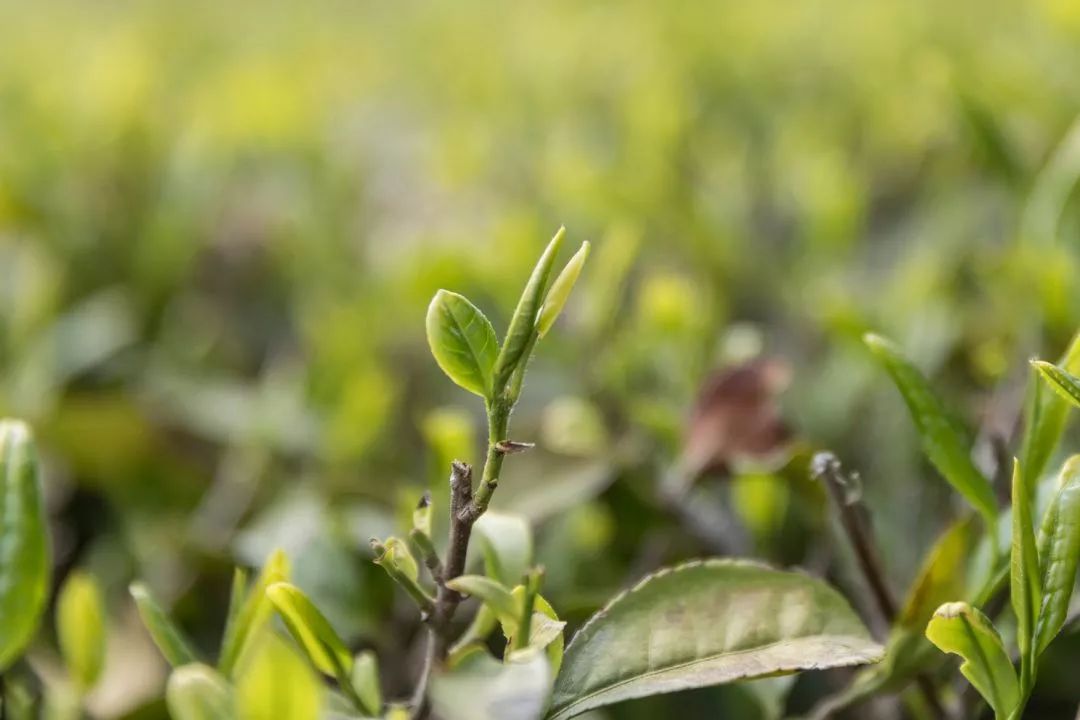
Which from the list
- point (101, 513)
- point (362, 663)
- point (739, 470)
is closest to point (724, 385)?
point (739, 470)

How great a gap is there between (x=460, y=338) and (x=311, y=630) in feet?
0.50

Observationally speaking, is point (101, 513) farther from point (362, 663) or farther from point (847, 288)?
point (847, 288)

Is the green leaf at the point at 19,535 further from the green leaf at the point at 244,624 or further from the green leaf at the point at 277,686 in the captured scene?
the green leaf at the point at 277,686

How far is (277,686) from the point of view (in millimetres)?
368

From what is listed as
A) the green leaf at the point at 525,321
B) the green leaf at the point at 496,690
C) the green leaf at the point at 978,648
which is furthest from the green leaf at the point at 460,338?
the green leaf at the point at 978,648

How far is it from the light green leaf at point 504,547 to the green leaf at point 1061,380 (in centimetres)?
25

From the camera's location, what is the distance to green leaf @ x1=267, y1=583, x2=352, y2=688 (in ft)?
1.55

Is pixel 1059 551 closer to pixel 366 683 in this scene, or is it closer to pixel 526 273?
pixel 366 683

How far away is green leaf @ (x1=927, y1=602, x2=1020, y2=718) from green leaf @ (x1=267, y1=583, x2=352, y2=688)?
26 centimetres

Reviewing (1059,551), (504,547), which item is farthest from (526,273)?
(1059,551)

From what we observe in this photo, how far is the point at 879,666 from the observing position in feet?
1.78

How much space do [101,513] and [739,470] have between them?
62 cm

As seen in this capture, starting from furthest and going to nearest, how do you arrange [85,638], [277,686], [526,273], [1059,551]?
[526,273] → [85,638] → [1059,551] → [277,686]

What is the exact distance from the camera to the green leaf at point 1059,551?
18.4 inches
